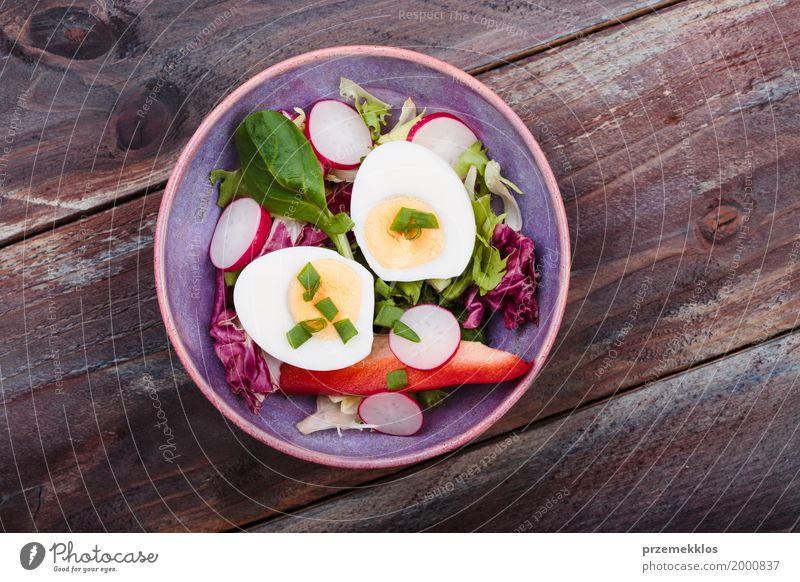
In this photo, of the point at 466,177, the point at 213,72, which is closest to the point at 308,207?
the point at 466,177

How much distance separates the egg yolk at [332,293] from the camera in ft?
3.34

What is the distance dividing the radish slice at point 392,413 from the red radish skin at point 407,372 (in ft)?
0.05

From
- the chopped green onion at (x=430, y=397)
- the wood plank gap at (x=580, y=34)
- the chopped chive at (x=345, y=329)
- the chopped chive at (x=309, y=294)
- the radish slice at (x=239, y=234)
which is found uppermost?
the wood plank gap at (x=580, y=34)

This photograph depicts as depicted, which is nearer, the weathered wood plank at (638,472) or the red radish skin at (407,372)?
the red radish skin at (407,372)

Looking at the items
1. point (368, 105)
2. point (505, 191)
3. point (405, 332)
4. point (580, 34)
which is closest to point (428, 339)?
point (405, 332)

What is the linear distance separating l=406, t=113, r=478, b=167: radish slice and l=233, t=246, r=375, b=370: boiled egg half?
0.78ft

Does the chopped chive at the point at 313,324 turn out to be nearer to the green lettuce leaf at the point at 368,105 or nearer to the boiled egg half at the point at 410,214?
the boiled egg half at the point at 410,214

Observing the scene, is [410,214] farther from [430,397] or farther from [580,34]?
[580,34]

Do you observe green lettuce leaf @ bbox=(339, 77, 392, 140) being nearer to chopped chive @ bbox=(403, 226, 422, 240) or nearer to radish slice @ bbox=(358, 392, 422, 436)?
chopped chive @ bbox=(403, 226, 422, 240)

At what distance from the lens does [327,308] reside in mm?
998

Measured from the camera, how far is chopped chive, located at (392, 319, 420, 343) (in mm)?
1024
